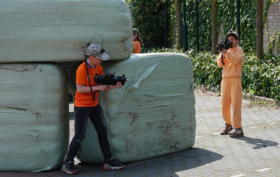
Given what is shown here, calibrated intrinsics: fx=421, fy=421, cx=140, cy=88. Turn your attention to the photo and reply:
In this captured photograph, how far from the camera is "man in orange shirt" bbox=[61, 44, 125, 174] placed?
4832mm

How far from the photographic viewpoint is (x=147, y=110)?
5.50m

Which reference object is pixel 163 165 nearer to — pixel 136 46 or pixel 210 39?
pixel 136 46

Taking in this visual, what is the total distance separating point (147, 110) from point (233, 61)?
1801mm

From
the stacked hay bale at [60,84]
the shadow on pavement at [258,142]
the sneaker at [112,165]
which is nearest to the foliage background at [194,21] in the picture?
the shadow on pavement at [258,142]

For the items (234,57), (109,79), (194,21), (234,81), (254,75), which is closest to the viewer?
(109,79)

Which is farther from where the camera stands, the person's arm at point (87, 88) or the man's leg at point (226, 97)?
the man's leg at point (226, 97)

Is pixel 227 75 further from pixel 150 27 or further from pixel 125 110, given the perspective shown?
pixel 150 27

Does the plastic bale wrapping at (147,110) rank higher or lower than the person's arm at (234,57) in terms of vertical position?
lower

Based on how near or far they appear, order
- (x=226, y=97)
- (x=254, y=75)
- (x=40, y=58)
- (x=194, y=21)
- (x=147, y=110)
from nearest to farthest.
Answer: (x=40, y=58) < (x=147, y=110) < (x=226, y=97) < (x=254, y=75) < (x=194, y=21)

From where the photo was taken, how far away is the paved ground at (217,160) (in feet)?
16.6

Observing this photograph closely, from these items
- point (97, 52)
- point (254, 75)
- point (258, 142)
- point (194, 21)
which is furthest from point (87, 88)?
point (194, 21)

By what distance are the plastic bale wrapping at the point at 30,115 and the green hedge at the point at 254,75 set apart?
5727 mm

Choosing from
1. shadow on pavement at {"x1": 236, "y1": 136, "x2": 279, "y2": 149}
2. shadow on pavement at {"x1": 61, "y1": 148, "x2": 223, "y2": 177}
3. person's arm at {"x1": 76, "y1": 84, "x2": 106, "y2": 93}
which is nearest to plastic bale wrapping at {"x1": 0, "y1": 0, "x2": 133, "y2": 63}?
person's arm at {"x1": 76, "y1": 84, "x2": 106, "y2": 93}

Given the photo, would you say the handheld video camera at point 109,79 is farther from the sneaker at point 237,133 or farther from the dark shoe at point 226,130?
the dark shoe at point 226,130
